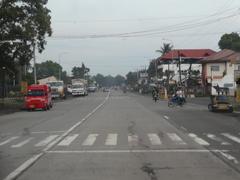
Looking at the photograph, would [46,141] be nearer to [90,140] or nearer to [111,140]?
[90,140]

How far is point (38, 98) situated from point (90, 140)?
32133mm

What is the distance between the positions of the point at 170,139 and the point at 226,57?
9217 centimetres

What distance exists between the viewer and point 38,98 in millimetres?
51812

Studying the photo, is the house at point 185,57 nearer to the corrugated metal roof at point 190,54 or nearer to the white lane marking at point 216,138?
the corrugated metal roof at point 190,54

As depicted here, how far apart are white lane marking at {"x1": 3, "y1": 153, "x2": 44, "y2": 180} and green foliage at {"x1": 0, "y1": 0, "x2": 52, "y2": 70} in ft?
121

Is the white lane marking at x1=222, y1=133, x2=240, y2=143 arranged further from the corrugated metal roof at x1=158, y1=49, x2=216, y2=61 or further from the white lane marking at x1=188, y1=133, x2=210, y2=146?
the corrugated metal roof at x1=158, y1=49, x2=216, y2=61

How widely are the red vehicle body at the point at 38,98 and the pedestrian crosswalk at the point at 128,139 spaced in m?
29.2

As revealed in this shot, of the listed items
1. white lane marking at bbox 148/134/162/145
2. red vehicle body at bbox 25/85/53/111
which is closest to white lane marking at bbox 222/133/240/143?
white lane marking at bbox 148/134/162/145

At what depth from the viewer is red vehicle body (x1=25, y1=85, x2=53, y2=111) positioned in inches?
2032

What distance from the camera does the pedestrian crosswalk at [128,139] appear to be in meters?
19.1

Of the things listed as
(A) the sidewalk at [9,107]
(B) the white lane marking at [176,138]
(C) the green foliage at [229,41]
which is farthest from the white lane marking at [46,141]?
(C) the green foliage at [229,41]

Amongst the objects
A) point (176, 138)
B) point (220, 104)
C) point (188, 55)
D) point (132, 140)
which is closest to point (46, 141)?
point (132, 140)

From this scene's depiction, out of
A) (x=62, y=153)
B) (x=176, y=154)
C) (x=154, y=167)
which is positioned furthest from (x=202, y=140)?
(x=154, y=167)

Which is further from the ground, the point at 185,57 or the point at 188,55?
the point at 188,55
